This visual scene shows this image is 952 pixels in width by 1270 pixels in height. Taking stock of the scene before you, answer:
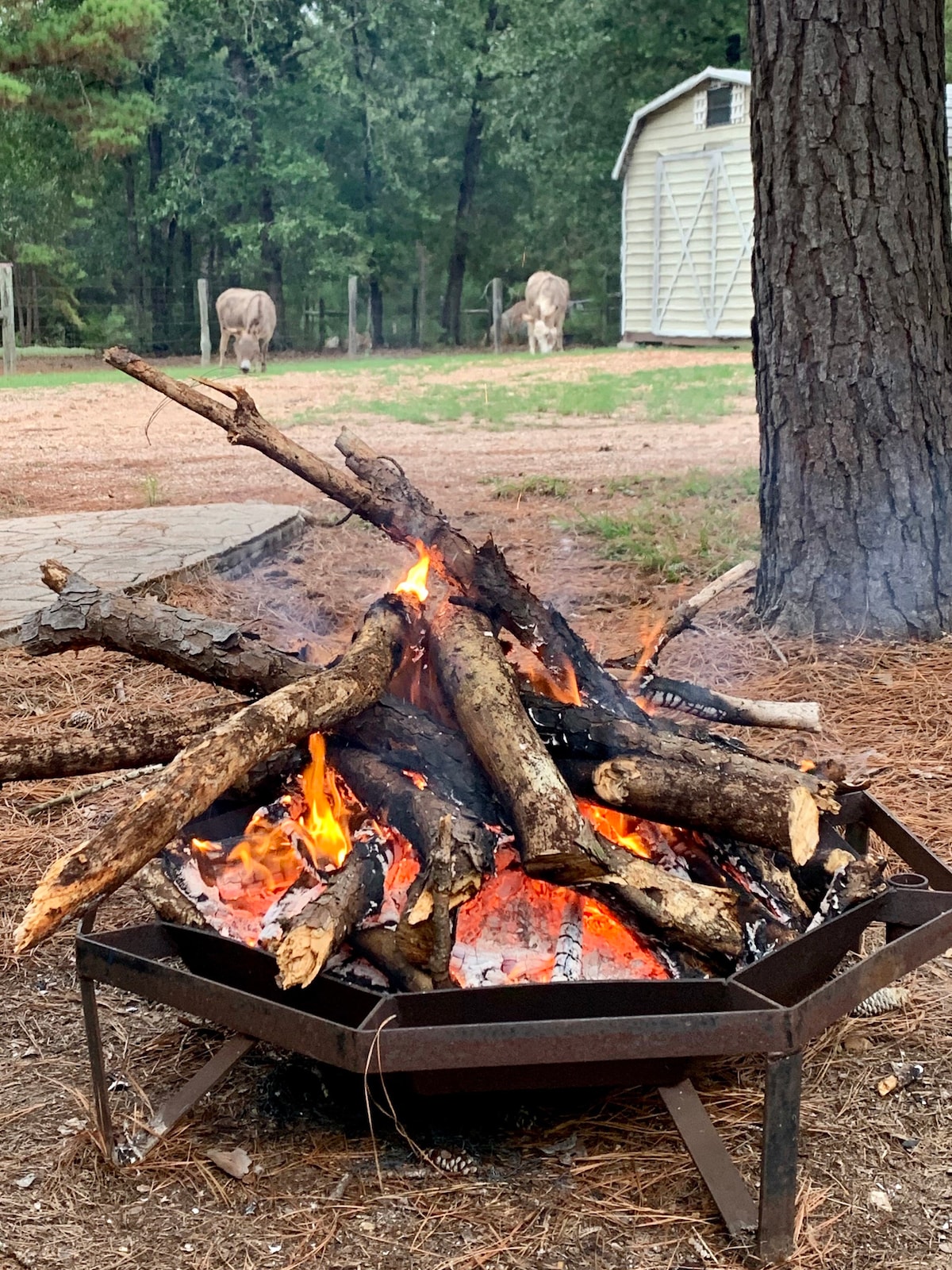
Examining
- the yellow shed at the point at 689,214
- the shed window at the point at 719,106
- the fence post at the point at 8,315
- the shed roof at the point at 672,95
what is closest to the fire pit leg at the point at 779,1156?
the fence post at the point at 8,315

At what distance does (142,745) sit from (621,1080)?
1164 millimetres

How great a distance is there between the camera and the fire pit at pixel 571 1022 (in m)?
1.69

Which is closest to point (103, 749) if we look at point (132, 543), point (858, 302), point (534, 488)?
point (858, 302)

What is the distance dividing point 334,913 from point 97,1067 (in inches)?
19.2

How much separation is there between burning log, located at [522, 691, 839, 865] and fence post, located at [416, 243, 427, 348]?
24.9 meters

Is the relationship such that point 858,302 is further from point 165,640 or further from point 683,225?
point 683,225

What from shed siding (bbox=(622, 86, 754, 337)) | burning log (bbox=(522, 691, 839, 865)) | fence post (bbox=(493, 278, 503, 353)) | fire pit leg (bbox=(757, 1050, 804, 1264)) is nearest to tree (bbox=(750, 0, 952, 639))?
burning log (bbox=(522, 691, 839, 865))

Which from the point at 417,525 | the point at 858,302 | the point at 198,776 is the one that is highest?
the point at 858,302

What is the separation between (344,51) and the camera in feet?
77.9

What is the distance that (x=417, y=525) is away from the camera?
9.11 ft

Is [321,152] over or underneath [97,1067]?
over

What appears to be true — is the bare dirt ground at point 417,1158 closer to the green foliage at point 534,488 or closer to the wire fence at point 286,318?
the green foliage at point 534,488

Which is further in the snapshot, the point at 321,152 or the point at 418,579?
the point at 321,152

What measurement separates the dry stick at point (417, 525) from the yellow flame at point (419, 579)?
0.9 inches
